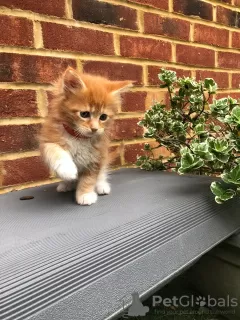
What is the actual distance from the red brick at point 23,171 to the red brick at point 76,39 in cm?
44

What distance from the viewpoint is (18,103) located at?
3.40 feet

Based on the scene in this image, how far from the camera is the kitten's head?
2.78 ft

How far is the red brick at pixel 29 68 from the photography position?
Answer: 995 mm

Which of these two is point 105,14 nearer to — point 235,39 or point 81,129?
point 81,129

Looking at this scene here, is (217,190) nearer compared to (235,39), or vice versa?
(217,190)

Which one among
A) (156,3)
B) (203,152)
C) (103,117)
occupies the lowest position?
(203,152)

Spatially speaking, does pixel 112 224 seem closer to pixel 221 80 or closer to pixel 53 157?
pixel 53 157

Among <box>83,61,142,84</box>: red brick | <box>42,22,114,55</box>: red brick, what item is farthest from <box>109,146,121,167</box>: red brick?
<box>42,22,114,55</box>: red brick

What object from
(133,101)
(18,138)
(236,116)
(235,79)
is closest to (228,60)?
(235,79)

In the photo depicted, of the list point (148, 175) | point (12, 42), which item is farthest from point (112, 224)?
point (12, 42)

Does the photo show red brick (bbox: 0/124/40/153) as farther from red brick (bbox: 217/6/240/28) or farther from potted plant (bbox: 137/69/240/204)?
red brick (bbox: 217/6/240/28)

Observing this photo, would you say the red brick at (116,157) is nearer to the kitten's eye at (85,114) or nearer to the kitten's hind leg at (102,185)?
the kitten's hind leg at (102,185)

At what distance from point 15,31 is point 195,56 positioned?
3.24 feet

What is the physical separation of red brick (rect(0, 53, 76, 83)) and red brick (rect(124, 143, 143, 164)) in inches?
18.6
